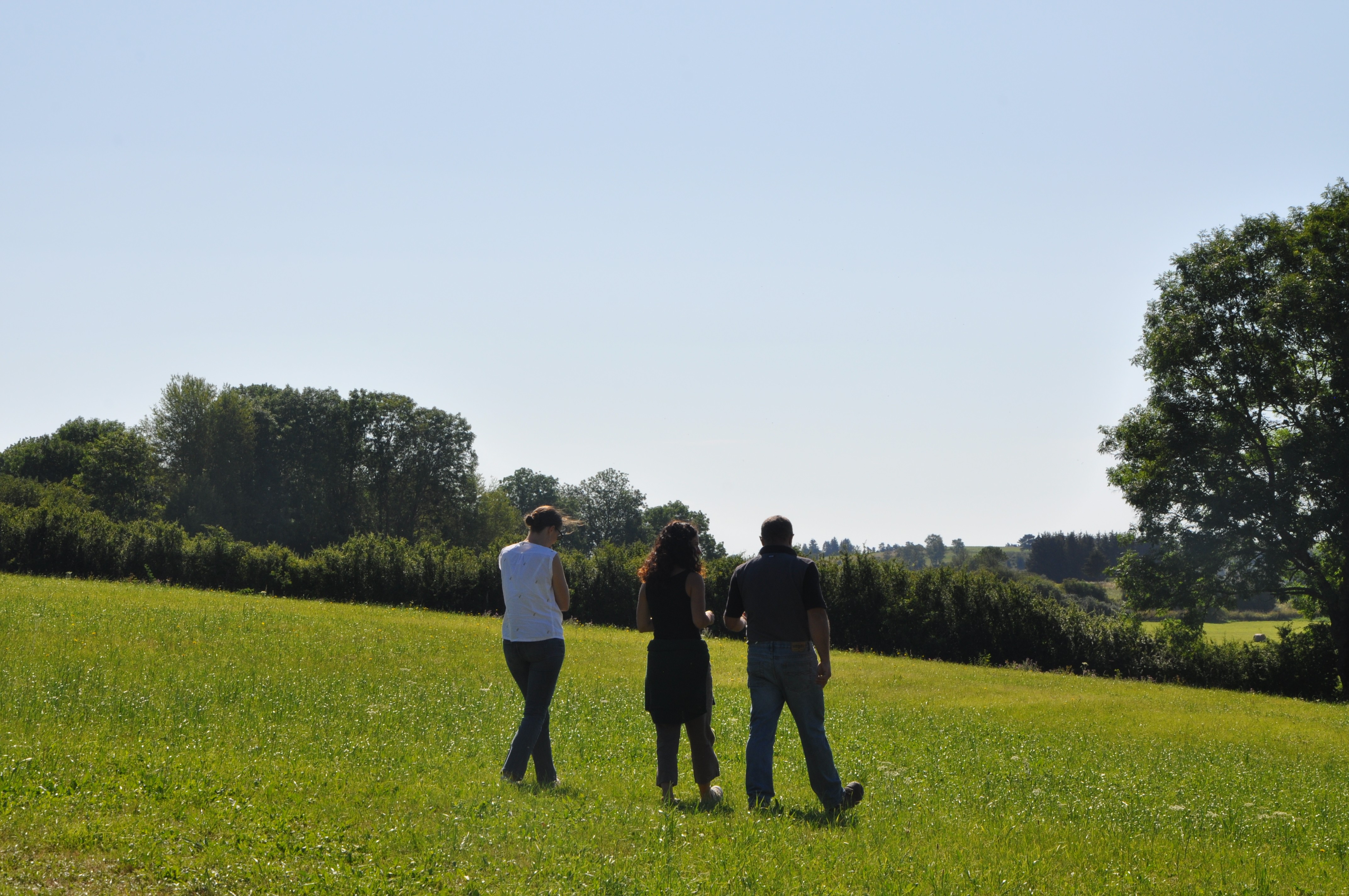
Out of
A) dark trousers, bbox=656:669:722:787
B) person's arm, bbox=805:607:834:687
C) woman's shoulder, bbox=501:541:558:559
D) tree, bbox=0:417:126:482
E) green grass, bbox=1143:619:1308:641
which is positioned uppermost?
tree, bbox=0:417:126:482

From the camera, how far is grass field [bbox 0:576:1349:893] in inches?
213

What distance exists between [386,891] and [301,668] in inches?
427

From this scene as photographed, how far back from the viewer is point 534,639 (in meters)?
7.74

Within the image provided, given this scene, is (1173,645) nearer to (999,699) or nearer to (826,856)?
(999,699)

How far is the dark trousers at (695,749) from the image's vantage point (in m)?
7.32

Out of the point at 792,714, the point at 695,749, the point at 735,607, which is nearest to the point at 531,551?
the point at 735,607

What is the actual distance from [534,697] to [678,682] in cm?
133

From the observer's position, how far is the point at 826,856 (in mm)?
5996

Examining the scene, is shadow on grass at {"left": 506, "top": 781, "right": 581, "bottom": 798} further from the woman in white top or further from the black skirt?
the black skirt

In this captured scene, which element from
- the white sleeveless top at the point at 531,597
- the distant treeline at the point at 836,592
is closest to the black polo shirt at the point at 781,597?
the white sleeveless top at the point at 531,597

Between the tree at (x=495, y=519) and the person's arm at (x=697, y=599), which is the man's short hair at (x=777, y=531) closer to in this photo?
the person's arm at (x=697, y=599)

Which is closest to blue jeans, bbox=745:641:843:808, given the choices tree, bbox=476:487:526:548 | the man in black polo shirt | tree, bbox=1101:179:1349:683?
the man in black polo shirt

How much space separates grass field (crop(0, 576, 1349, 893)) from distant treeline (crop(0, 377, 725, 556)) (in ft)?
203

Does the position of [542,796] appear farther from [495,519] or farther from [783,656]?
[495,519]
